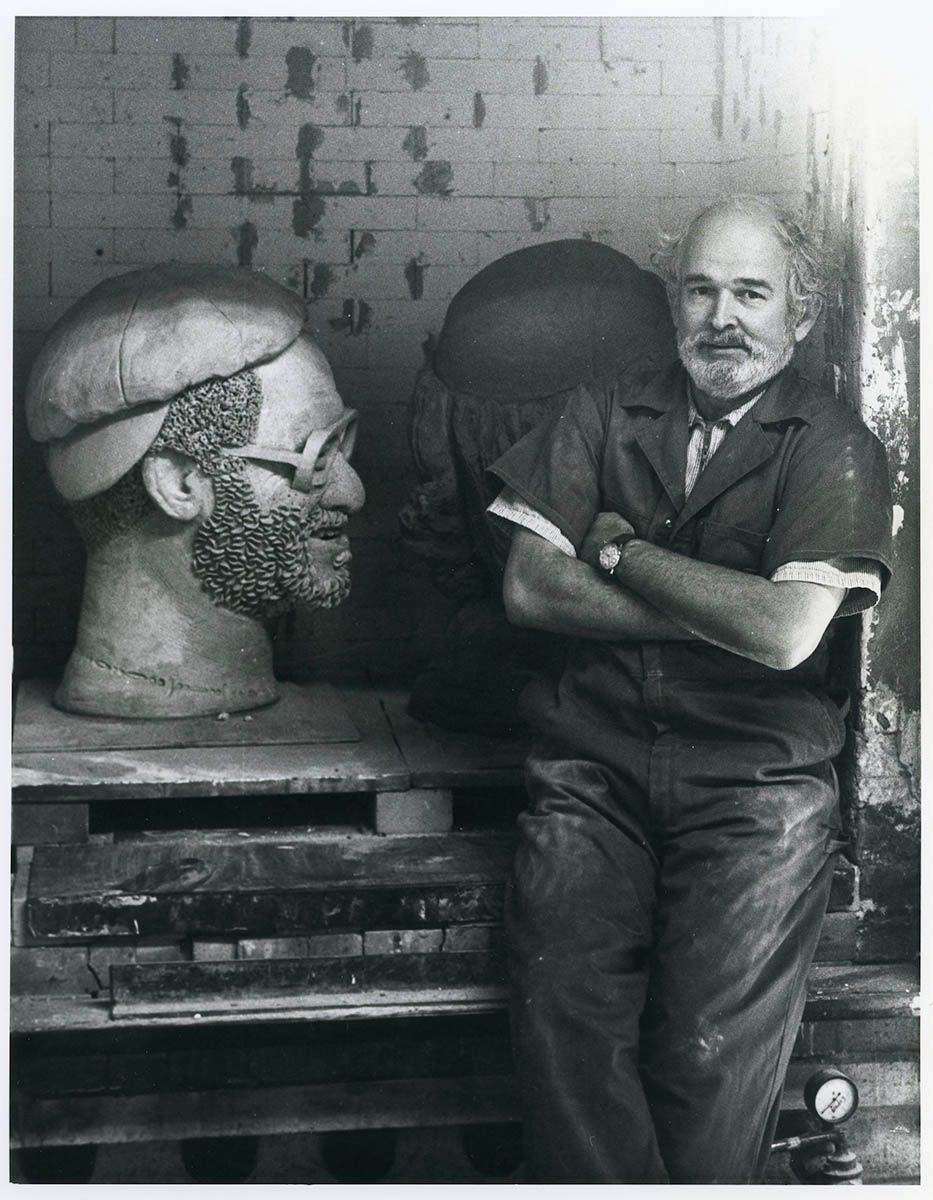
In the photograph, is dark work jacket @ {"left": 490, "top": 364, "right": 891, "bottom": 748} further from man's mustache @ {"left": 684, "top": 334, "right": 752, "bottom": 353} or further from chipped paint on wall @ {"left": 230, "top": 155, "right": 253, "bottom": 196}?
chipped paint on wall @ {"left": 230, "top": 155, "right": 253, "bottom": 196}

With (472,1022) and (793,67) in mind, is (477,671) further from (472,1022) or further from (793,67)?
(793,67)

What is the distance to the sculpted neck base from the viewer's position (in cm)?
498

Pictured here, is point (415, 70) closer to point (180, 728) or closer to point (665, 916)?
point (180, 728)

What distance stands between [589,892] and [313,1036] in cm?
92

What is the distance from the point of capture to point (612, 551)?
409 centimetres

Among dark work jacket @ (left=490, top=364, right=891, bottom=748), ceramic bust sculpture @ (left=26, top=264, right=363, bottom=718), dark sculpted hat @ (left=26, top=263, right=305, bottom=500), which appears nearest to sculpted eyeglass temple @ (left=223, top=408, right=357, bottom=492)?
ceramic bust sculpture @ (left=26, top=264, right=363, bottom=718)

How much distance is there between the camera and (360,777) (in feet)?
15.1

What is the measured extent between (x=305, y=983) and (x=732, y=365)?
6.10 feet

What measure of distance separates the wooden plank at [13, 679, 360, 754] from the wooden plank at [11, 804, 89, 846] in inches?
12.2

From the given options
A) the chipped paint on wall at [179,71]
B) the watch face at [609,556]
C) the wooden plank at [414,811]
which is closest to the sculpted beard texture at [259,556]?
the wooden plank at [414,811]

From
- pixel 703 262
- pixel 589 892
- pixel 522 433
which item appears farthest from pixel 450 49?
pixel 589 892

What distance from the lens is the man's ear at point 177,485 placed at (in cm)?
483

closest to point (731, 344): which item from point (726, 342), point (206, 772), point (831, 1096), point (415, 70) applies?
point (726, 342)

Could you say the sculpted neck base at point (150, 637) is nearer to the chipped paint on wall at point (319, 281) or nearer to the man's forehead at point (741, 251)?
the chipped paint on wall at point (319, 281)
